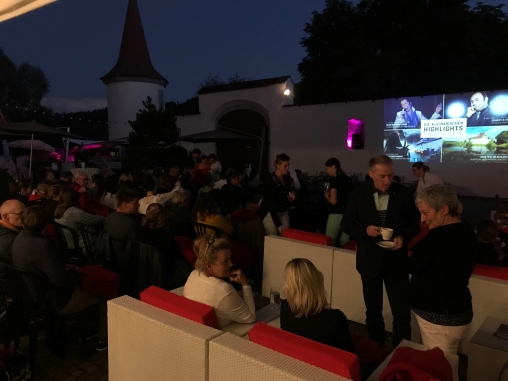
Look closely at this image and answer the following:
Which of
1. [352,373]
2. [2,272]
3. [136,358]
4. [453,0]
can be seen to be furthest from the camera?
[453,0]

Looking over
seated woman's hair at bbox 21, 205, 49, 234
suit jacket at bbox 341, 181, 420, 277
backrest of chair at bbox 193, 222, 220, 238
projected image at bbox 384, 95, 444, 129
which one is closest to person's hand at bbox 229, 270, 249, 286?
suit jacket at bbox 341, 181, 420, 277

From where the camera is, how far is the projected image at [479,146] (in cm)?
1208

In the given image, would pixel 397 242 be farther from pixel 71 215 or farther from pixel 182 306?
pixel 71 215

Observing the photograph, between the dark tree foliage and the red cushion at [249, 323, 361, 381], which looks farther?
the dark tree foliage

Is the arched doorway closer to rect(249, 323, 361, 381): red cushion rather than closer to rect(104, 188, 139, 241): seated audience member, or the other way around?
rect(104, 188, 139, 241): seated audience member

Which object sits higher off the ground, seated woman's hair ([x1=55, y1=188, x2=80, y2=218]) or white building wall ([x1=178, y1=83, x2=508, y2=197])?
white building wall ([x1=178, y1=83, x2=508, y2=197])

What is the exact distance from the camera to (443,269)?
7.48 ft

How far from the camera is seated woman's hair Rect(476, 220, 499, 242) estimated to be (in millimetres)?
3512

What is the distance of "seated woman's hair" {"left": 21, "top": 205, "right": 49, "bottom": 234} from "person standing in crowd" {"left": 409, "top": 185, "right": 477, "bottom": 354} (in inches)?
104

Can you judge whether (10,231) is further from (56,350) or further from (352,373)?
(352,373)

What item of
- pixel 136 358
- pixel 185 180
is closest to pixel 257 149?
pixel 185 180

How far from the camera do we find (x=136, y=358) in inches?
96.3

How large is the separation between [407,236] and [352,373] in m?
1.50

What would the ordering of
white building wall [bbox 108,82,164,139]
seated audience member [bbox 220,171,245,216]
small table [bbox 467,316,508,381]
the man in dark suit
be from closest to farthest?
small table [bbox 467,316,508,381], the man in dark suit, seated audience member [bbox 220,171,245,216], white building wall [bbox 108,82,164,139]
